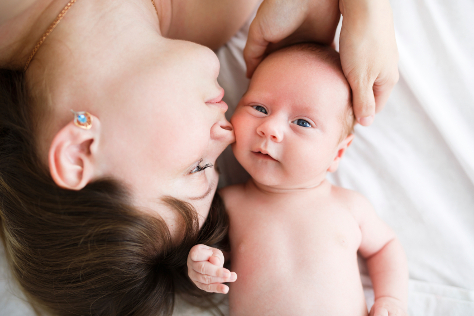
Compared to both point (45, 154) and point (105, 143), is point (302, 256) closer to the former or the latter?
point (105, 143)

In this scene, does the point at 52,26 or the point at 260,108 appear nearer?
the point at 52,26

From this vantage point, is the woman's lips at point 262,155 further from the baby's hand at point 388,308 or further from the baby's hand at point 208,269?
the baby's hand at point 388,308

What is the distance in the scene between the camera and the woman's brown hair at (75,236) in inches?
40.9

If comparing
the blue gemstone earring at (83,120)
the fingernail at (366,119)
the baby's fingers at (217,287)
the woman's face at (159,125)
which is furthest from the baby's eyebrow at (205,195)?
the fingernail at (366,119)

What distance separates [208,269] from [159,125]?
1.63 ft

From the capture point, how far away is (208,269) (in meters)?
1.14

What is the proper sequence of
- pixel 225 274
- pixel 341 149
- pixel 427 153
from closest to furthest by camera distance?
pixel 225 274 → pixel 341 149 → pixel 427 153

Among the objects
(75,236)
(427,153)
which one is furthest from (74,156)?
(427,153)

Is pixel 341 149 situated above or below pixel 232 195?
above

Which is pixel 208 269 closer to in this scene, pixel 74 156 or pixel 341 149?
pixel 74 156

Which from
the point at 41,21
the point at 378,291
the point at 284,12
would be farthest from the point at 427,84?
the point at 41,21

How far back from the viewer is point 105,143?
101cm

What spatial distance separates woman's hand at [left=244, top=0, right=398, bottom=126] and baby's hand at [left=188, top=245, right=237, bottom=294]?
780mm

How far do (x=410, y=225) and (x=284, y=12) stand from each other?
3.66 ft
